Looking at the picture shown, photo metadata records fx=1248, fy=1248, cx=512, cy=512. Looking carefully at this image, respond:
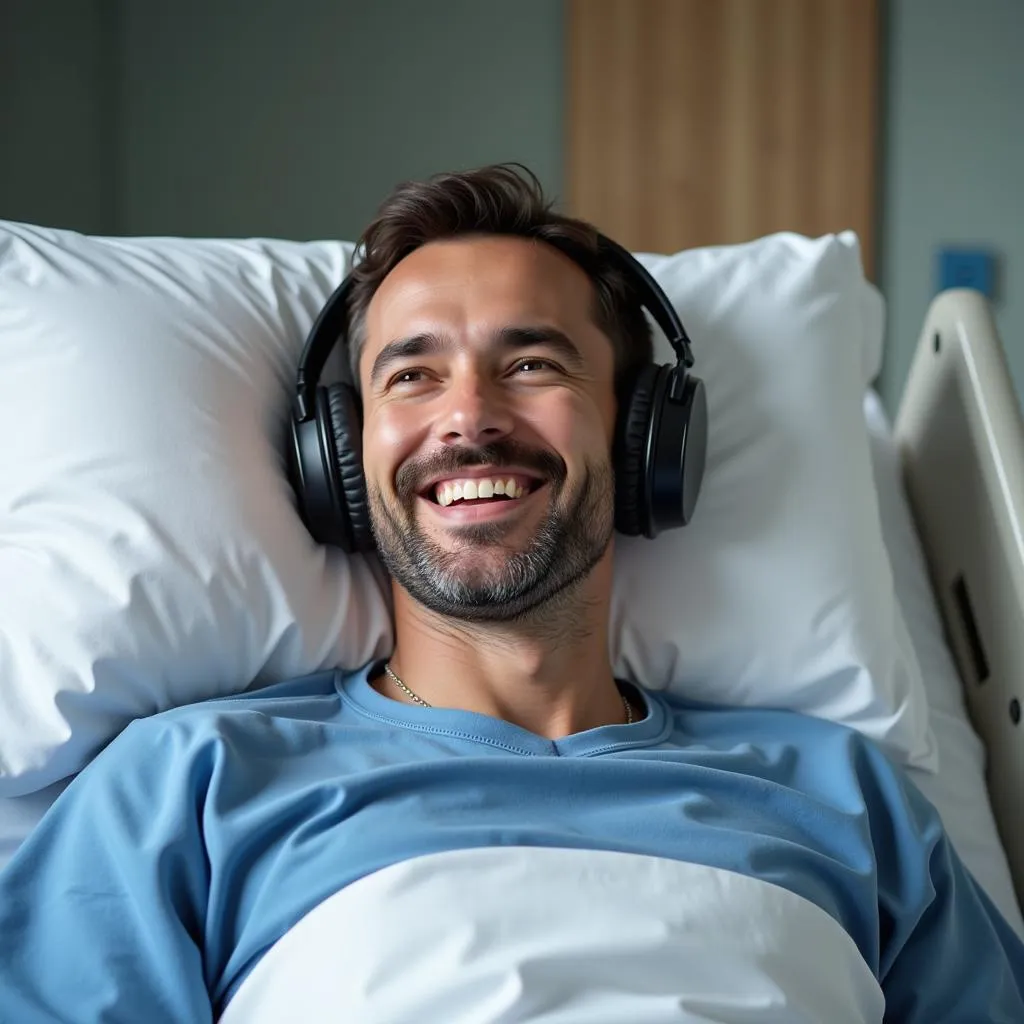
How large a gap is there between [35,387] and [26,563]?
6.8 inches

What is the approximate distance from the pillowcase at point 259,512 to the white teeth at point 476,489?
16 cm

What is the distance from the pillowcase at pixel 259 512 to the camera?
1.11 meters

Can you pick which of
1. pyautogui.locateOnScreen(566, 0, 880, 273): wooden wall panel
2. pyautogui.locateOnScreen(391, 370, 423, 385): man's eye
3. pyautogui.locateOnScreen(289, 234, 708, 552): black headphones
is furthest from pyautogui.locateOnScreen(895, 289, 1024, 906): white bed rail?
pyautogui.locateOnScreen(566, 0, 880, 273): wooden wall panel

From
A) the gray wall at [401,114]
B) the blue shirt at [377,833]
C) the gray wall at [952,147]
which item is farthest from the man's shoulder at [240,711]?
the gray wall at [952,147]

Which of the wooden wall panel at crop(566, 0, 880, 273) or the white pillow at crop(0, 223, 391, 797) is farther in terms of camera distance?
the wooden wall panel at crop(566, 0, 880, 273)

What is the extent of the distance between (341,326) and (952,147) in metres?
1.80

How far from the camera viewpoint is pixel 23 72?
7.23 ft

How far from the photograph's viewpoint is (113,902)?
0.95 meters

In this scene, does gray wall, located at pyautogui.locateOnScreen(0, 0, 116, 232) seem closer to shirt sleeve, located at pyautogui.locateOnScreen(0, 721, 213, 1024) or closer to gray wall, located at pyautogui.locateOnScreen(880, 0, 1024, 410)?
shirt sleeve, located at pyautogui.locateOnScreen(0, 721, 213, 1024)

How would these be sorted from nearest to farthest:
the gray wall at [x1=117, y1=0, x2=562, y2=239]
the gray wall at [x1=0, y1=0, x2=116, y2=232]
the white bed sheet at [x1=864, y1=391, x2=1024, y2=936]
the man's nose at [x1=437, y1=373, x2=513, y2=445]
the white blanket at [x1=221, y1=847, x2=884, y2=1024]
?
the white blanket at [x1=221, y1=847, x2=884, y2=1024]
the man's nose at [x1=437, y1=373, x2=513, y2=445]
the white bed sheet at [x1=864, y1=391, x2=1024, y2=936]
the gray wall at [x1=0, y1=0, x2=116, y2=232]
the gray wall at [x1=117, y1=0, x2=562, y2=239]

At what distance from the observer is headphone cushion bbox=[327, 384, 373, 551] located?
1215mm

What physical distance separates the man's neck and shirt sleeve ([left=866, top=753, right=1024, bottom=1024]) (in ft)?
0.98

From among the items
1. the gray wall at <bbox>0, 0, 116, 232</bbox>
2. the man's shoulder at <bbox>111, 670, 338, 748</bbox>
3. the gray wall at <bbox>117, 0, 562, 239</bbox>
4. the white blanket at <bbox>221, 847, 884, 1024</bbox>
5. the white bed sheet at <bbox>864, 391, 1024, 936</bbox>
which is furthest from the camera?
the gray wall at <bbox>117, 0, 562, 239</bbox>

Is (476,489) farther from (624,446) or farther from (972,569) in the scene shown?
(972,569)
